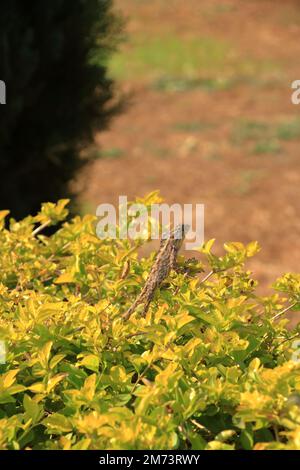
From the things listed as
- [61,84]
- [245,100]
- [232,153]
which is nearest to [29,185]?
[61,84]

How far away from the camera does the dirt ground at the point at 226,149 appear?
9195mm

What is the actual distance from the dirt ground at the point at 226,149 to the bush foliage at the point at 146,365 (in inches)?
148

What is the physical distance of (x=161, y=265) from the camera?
237 cm

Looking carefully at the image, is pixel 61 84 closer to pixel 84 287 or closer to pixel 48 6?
pixel 48 6

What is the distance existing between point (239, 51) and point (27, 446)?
53.9ft

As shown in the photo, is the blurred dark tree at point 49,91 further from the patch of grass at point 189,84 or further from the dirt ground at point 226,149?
the patch of grass at point 189,84

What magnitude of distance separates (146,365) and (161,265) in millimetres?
344

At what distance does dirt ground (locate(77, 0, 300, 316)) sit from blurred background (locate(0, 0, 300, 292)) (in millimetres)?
21

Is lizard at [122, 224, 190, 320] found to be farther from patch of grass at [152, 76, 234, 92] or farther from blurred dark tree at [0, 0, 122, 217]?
patch of grass at [152, 76, 234, 92]

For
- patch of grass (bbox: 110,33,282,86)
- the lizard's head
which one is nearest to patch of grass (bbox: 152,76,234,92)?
patch of grass (bbox: 110,33,282,86)

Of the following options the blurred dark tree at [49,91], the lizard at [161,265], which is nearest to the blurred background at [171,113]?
the blurred dark tree at [49,91]

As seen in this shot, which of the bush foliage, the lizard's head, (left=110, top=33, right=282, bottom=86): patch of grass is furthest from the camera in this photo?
(left=110, top=33, right=282, bottom=86): patch of grass

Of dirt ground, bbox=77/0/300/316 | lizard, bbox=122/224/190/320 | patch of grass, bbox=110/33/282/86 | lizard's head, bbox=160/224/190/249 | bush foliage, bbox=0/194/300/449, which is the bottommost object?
bush foliage, bbox=0/194/300/449

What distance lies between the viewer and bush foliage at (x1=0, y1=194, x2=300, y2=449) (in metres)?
1.84
